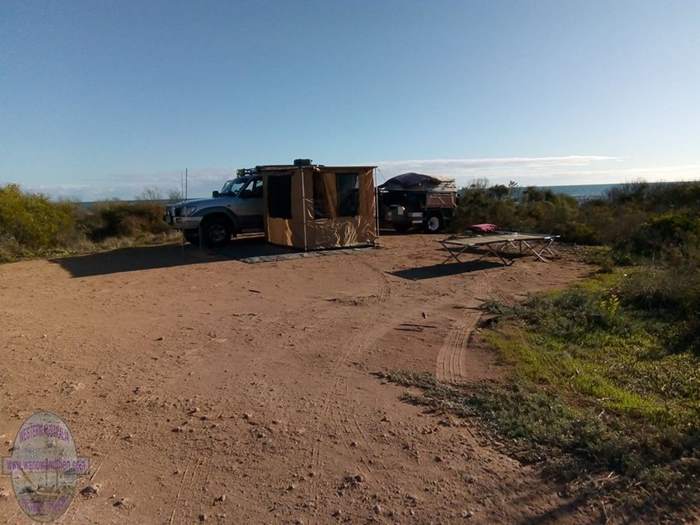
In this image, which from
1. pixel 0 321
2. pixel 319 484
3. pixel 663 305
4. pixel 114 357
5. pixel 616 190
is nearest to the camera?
pixel 319 484

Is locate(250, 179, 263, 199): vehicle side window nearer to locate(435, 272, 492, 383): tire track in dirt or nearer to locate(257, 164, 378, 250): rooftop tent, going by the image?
locate(257, 164, 378, 250): rooftop tent

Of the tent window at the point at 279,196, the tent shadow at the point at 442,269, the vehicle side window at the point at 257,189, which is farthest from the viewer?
the vehicle side window at the point at 257,189

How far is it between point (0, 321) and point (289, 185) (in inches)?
362

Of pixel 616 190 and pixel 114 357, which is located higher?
pixel 616 190

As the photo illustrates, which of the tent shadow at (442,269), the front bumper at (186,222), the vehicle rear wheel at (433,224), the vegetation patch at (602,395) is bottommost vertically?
the vegetation patch at (602,395)

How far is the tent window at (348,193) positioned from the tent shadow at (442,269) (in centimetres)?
375

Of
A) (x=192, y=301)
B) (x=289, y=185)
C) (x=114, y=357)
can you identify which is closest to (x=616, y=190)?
(x=289, y=185)

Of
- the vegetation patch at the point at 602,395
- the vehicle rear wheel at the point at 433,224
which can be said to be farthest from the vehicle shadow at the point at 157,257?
the vegetation patch at the point at 602,395

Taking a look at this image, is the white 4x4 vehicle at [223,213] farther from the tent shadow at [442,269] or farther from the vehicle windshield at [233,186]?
the tent shadow at [442,269]

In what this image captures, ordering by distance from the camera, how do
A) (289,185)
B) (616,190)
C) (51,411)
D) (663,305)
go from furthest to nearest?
(616,190), (289,185), (663,305), (51,411)

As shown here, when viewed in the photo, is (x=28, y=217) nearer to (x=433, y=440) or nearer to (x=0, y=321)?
(x=0, y=321)

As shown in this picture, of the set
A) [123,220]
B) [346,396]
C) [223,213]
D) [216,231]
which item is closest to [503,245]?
[223,213]

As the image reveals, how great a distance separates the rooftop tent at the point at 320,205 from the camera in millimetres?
15641

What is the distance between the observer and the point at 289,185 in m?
16.2
